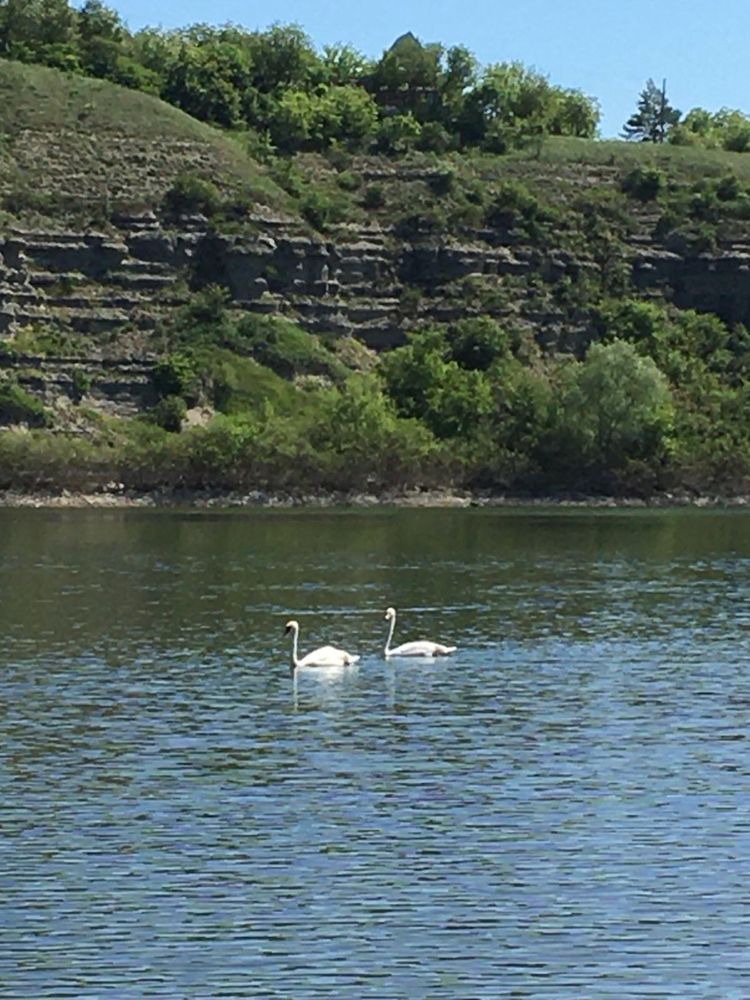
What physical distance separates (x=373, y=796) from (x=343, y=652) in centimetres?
2081

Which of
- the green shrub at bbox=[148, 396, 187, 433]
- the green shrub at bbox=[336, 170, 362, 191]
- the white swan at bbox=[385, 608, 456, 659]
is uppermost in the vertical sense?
the green shrub at bbox=[336, 170, 362, 191]

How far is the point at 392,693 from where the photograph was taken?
57750 millimetres

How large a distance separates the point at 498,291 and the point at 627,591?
334ft

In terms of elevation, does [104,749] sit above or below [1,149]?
below

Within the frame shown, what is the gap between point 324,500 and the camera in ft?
510

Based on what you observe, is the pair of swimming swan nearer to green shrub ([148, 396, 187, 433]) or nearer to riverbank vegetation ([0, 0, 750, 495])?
riverbank vegetation ([0, 0, 750, 495])

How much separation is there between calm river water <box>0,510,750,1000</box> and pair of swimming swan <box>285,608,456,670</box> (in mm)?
502

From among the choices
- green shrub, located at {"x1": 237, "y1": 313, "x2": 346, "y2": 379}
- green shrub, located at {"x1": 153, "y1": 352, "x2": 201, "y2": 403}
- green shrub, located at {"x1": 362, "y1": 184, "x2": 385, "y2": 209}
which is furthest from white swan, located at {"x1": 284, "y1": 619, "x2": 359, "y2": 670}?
green shrub, located at {"x1": 362, "y1": 184, "x2": 385, "y2": 209}

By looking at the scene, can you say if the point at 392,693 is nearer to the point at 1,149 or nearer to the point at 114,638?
the point at 114,638

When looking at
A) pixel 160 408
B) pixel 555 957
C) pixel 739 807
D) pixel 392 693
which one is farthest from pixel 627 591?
pixel 160 408

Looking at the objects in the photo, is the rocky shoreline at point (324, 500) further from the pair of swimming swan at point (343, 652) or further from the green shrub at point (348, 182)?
the pair of swimming swan at point (343, 652)

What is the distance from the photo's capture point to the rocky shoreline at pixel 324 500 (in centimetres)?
14912

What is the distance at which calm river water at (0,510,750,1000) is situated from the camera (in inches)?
1251

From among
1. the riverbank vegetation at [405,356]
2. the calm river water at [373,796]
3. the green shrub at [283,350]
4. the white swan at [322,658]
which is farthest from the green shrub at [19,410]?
the white swan at [322,658]
